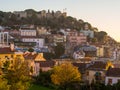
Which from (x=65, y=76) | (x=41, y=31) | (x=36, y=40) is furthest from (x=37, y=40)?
(x=65, y=76)

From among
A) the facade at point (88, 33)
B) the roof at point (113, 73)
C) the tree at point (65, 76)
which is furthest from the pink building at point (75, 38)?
the tree at point (65, 76)

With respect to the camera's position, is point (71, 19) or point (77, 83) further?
point (71, 19)

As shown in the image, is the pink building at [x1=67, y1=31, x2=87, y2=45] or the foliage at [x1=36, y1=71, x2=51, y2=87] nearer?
the foliage at [x1=36, y1=71, x2=51, y2=87]

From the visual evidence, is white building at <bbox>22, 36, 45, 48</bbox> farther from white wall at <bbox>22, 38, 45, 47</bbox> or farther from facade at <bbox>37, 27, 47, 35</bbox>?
facade at <bbox>37, 27, 47, 35</bbox>

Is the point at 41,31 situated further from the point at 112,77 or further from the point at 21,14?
the point at 112,77

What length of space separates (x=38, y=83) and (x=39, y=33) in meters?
99.9

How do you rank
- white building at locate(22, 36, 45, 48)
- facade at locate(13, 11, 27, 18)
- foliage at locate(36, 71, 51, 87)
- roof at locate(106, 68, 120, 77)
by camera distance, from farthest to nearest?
facade at locate(13, 11, 27, 18) → white building at locate(22, 36, 45, 48) → foliage at locate(36, 71, 51, 87) → roof at locate(106, 68, 120, 77)

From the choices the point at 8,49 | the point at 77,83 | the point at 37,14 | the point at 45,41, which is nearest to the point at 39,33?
the point at 45,41

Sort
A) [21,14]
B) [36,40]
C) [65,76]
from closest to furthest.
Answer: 1. [65,76]
2. [36,40]
3. [21,14]

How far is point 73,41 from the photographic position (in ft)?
467

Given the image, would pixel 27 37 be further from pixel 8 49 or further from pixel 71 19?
pixel 8 49

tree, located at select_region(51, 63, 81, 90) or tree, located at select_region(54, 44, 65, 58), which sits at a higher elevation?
tree, located at select_region(54, 44, 65, 58)

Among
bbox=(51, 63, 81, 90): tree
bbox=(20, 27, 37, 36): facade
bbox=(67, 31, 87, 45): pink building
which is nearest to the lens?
bbox=(51, 63, 81, 90): tree

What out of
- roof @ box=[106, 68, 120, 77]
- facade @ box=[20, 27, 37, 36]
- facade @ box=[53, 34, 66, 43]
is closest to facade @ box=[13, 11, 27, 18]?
facade @ box=[20, 27, 37, 36]
